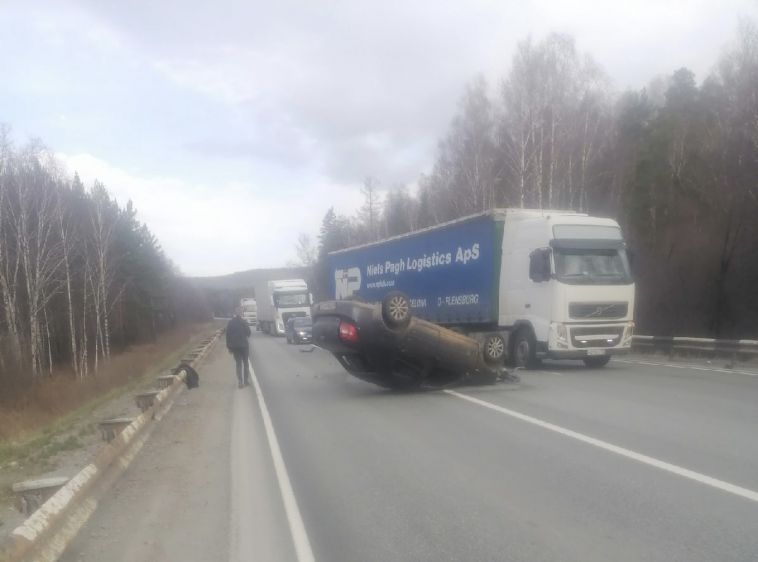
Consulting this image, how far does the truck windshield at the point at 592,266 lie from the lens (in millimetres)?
17016

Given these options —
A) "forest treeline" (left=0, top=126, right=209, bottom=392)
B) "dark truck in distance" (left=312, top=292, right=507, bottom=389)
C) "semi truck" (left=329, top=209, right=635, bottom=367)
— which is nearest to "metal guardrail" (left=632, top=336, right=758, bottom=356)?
"semi truck" (left=329, top=209, right=635, bottom=367)

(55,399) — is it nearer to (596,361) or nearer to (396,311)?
(396,311)

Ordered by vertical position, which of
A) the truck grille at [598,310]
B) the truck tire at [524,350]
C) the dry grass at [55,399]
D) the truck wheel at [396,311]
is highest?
the truck wheel at [396,311]

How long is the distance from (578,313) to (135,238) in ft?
167

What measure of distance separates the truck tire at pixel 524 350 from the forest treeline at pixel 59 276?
19733mm

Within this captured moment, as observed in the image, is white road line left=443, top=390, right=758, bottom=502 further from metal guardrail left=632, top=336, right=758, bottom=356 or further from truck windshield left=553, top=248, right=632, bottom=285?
metal guardrail left=632, top=336, right=758, bottom=356

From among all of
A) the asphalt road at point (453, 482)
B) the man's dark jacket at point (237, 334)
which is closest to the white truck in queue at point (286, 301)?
the man's dark jacket at point (237, 334)

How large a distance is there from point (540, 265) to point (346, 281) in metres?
10.8

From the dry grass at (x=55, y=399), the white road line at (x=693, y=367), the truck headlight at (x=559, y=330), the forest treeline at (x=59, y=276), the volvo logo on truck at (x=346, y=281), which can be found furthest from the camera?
the forest treeline at (x=59, y=276)

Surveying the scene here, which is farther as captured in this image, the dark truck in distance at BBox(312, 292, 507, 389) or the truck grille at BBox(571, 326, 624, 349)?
the truck grille at BBox(571, 326, 624, 349)

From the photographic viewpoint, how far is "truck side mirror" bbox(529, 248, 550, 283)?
1678cm

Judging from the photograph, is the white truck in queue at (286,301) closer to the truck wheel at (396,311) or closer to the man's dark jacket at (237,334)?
the man's dark jacket at (237,334)

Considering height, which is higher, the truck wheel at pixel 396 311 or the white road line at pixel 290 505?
the truck wheel at pixel 396 311

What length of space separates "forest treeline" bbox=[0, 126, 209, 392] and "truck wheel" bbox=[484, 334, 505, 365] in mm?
20609
